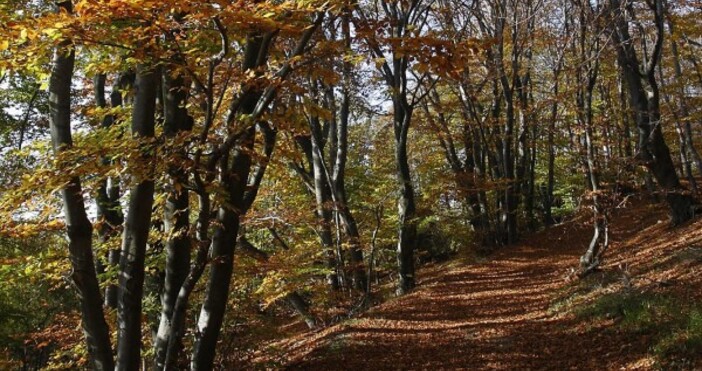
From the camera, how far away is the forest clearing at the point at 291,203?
461 cm

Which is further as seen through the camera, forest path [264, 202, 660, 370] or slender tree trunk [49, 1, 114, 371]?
forest path [264, 202, 660, 370]

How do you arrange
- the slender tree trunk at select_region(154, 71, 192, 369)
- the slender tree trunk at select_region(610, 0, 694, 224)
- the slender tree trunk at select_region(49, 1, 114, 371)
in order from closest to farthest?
the slender tree trunk at select_region(49, 1, 114, 371) → the slender tree trunk at select_region(154, 71, 192, 369) → the slender tree trunk at select_region(610, 0, 694, 224)

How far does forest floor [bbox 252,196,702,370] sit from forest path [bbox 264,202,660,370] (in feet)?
0.06

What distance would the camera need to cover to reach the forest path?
7.27 meters

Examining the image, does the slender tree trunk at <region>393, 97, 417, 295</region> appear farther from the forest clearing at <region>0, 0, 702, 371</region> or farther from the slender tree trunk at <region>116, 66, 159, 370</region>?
the slender tree trunk at <region>116, 66, 159, 370</region>

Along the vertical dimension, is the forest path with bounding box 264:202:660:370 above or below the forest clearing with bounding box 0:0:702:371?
below

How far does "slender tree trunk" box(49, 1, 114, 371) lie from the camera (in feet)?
17.9

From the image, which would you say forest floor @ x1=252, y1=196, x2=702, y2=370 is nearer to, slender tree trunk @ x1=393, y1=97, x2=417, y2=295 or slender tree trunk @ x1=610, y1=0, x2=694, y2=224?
slender tree trunk @ x1=393, y1=97, x2=417, y2=295

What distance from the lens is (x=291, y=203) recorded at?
1677 centimetres

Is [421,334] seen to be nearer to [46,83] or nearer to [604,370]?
[604,370]

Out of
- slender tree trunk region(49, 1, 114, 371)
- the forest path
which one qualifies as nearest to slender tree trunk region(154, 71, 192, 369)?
slender tree trunk region(49, 1, 114, 371)

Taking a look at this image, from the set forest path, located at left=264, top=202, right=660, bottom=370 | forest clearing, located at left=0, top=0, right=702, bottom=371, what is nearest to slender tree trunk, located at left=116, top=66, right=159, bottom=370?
forest clearing, located at left=0, top=0, right=702, bottom=371

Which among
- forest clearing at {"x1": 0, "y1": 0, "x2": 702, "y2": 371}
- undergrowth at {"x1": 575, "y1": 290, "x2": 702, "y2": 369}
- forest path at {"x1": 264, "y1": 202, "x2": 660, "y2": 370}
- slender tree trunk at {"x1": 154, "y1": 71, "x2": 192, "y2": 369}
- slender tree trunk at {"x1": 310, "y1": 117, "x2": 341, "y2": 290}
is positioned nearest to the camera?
forest clearing at {"x1": 0, "y1": 0, "x2": 702, "y2": 371}

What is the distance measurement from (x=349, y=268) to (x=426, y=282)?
3.08 meters
